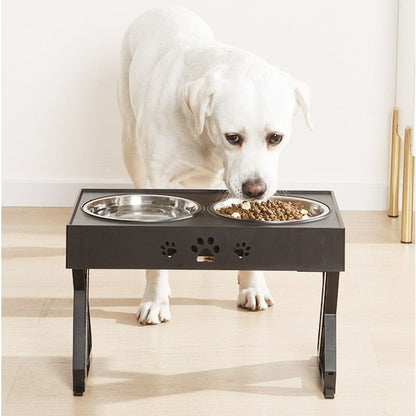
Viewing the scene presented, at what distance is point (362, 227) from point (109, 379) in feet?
5.28

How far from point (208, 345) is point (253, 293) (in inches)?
11.9

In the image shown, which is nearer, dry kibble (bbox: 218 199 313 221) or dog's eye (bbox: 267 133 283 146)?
dry kibble (bbox: 218 199 313 221)

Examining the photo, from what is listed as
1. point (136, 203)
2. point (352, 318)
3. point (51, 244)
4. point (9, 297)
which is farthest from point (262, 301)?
point (51, 244)

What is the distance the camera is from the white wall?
3475 millimetres

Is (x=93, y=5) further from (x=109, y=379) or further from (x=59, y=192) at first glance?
(x=109, y=379)

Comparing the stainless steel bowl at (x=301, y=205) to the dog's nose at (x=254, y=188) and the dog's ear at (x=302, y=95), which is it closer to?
the dog's nose at (x=254, y=188)

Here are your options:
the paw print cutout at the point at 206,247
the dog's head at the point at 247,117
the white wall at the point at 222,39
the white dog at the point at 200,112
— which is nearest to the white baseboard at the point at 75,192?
the white wall at the point at 222,39

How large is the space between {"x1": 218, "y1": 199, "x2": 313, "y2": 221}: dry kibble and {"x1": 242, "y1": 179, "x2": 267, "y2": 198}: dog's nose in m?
0.04

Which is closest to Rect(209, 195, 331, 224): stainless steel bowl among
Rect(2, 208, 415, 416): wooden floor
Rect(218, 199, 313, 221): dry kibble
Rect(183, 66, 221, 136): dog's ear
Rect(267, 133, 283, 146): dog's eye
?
Rect(218, 199, 313, 221): dry kibble

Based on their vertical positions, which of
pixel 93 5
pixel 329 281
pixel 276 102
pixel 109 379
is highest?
pixel 93 5

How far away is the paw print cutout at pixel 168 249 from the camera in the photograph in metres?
1.82

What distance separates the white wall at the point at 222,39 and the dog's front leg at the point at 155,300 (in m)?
1.29

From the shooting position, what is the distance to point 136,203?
2080 mm

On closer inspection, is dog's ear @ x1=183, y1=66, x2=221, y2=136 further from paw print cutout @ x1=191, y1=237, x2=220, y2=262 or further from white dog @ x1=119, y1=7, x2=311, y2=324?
paw print cutout @ x1=191, y1=237, x2=220, y2=262
